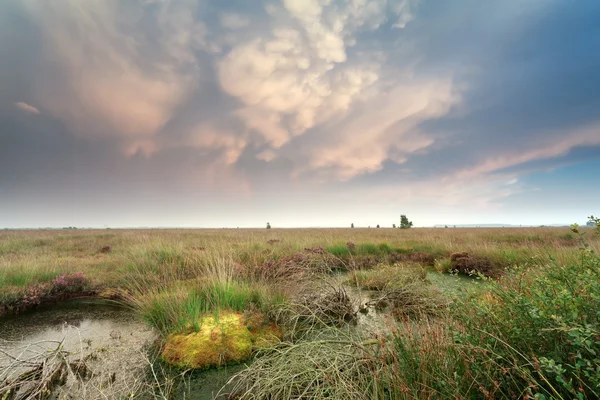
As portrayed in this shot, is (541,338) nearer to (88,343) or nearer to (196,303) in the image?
(196,303)

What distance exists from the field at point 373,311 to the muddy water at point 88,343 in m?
0.42

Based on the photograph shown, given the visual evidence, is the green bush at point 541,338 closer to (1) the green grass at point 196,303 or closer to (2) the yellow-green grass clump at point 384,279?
(1) the green grass at point 196,303

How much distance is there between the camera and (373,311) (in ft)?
19.0

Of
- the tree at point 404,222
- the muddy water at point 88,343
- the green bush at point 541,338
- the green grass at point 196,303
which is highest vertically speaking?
the tree at point 404,222

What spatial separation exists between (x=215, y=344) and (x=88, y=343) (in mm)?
2138

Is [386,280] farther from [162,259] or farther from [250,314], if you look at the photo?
[162,259]

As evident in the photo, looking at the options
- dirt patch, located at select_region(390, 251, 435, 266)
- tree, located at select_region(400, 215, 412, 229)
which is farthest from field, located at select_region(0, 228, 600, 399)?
tree, located at select_region(400, 215, 412, 229)

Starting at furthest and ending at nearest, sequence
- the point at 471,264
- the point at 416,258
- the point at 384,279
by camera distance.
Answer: the point at 416,258 < the point at 471,264 < the point at 384,279

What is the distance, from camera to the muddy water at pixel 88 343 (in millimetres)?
3163

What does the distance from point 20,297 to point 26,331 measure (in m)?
2.13

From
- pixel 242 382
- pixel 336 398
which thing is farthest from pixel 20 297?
pixel 336 398

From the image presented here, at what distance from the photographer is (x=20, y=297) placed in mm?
6453

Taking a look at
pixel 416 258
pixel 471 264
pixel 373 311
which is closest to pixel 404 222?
pixel 416 258

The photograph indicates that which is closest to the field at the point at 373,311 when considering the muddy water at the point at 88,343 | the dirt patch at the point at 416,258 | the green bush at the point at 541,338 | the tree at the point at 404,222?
the green bush at the point at 541,338
